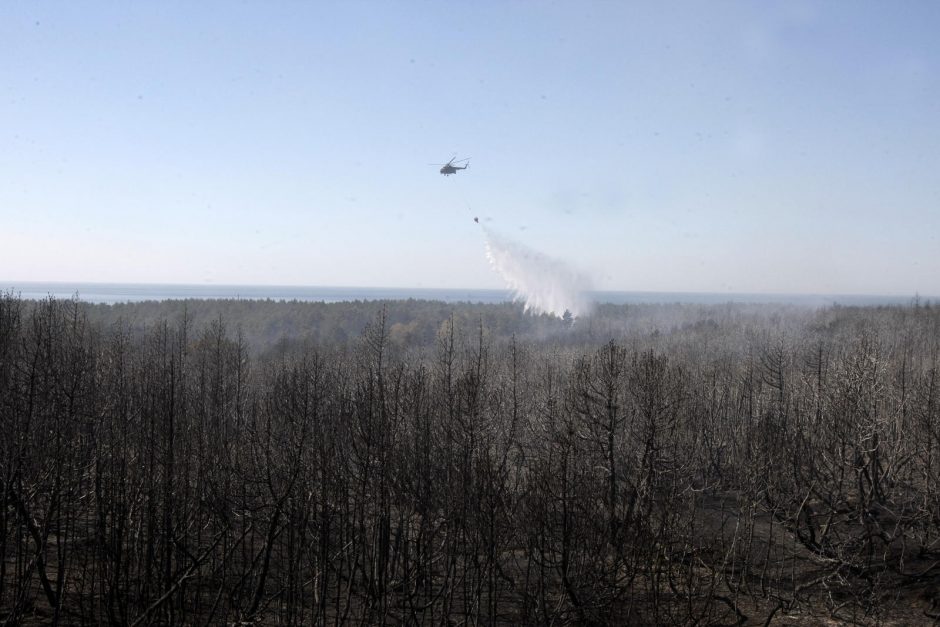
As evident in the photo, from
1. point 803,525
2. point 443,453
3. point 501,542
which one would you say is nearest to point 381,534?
point 501,542

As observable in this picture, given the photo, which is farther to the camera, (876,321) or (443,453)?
(876,321)

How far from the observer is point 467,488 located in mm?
11055

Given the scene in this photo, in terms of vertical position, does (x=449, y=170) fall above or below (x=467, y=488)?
above

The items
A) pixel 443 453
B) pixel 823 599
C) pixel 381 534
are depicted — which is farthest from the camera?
pixel 443 453

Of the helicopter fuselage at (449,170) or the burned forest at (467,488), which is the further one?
the helicopter fuselage at (449,170)

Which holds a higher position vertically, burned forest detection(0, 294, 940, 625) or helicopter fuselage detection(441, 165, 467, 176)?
helicopter fuselage detection(441, 165, 467, 176)

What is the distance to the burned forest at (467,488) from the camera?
9812 millimetres

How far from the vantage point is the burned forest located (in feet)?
32.2

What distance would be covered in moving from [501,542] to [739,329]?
8081cm

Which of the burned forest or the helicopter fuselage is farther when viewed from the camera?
the helicopter fuselage

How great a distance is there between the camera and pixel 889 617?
1711 cm

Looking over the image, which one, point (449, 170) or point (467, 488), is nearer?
point (467, 488)

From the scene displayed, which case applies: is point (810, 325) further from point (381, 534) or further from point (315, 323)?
point (381, 534)

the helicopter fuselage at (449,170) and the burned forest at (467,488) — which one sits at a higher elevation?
the helicopter fuselage at (449,170)
